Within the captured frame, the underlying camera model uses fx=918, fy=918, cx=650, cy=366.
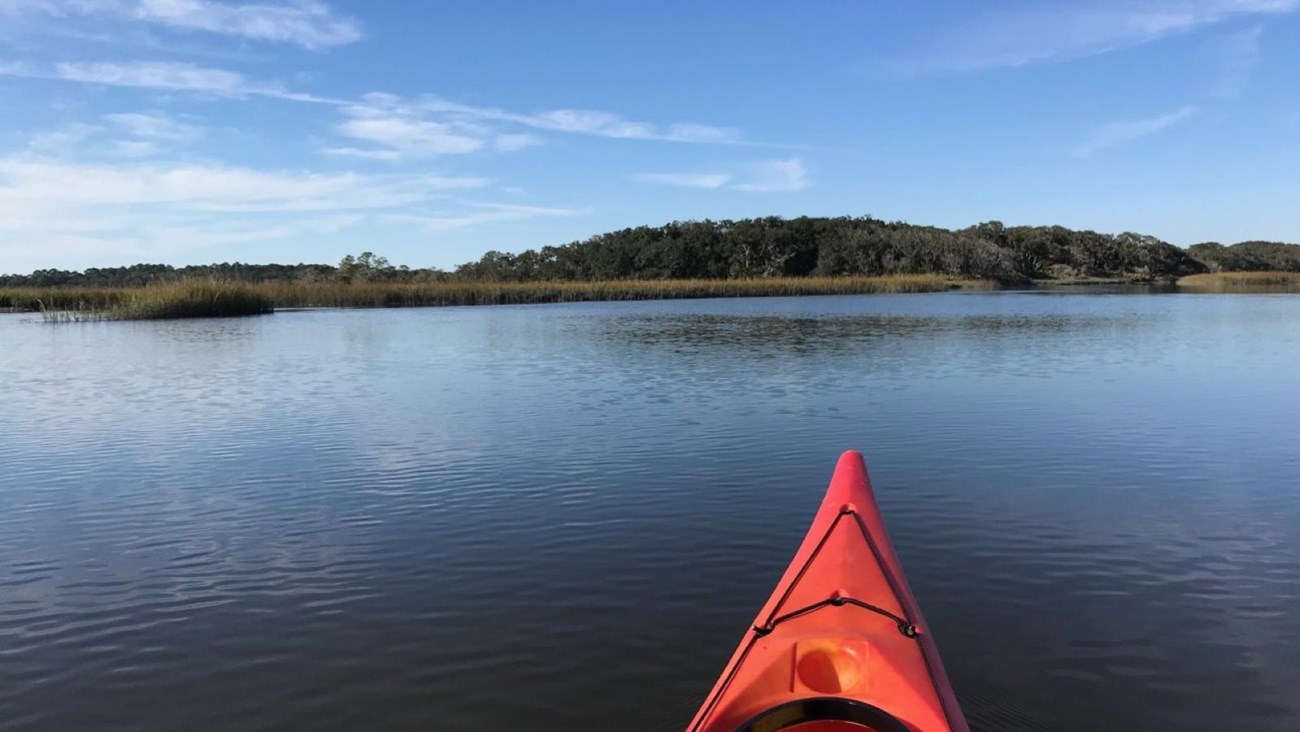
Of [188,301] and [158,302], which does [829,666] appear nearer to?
[158,302]

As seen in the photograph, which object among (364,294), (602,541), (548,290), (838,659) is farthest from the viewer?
(548,290)

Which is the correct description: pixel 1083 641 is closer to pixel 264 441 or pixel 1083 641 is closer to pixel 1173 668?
pixel 1173 668

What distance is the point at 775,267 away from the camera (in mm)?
98500

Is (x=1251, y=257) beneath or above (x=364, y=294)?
above

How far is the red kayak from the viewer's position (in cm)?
331

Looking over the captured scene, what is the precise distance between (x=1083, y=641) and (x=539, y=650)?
2882 millimetres

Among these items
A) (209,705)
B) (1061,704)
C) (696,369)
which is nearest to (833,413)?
(696,369)

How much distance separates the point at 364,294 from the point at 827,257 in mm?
57460

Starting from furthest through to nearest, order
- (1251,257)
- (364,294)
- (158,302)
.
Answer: (1251,257) < (364,294) < (158,302)

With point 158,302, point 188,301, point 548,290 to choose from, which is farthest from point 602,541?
point 548,290

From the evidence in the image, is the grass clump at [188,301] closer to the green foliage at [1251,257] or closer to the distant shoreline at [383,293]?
the distant shoreline at [383,293]

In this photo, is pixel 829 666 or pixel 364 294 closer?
pixel 829 666

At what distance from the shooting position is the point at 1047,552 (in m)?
6.32

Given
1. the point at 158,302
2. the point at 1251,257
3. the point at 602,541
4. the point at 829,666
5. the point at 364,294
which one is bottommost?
the point at 602,541
